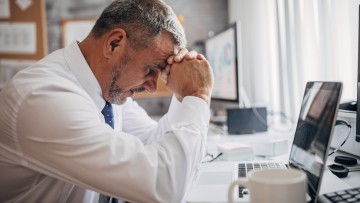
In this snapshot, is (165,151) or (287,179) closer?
(287,179)

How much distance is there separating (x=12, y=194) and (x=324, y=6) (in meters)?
1.36

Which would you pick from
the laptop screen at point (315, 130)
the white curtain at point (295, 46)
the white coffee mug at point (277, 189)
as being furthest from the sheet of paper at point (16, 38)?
the white coffee mug at point (277, 189)

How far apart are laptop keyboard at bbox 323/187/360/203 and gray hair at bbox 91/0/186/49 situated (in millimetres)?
604

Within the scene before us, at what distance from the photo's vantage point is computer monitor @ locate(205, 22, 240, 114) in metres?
1.68

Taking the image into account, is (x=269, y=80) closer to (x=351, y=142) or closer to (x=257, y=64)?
(x=257, y=64)

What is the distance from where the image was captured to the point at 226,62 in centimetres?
189

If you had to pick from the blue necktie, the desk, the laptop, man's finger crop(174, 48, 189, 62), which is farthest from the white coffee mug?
the blue necktie

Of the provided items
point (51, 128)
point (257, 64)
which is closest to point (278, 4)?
point (257, 64)

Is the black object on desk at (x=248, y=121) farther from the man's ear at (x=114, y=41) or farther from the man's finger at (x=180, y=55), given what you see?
the man's ear at (x=114, y=41)

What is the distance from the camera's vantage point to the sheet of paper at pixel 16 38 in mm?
2742

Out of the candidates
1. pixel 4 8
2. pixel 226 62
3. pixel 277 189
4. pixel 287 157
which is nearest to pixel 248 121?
pixel 226 62

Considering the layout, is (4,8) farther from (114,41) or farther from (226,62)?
(114,41)

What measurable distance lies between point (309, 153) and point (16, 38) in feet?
8.74

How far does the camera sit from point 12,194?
88 cm
